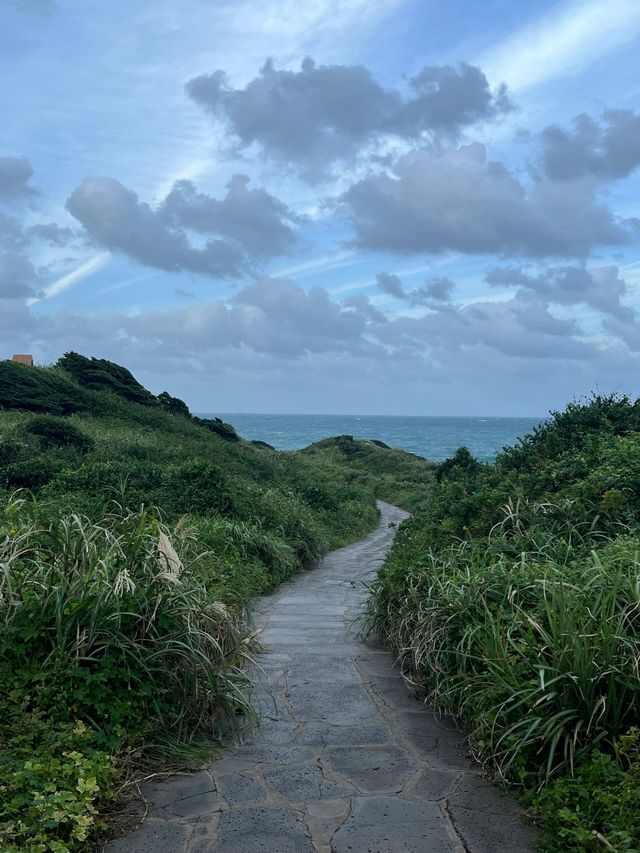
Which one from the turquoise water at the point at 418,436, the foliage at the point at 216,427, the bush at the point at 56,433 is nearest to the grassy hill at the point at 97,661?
the bush at the point at 56,433

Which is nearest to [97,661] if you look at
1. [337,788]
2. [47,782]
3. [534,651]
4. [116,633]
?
[116,633]

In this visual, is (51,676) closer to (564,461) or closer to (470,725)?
(470,725)

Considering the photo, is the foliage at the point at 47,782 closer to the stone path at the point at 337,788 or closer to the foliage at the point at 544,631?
the stone path at the point at 337,788

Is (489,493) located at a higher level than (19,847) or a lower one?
higher

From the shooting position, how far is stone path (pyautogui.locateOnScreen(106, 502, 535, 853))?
3.04m

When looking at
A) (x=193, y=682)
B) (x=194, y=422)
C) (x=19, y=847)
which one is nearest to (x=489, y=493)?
(x=193, y=682)

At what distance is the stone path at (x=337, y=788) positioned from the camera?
9.96ft

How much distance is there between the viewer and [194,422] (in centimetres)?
2589

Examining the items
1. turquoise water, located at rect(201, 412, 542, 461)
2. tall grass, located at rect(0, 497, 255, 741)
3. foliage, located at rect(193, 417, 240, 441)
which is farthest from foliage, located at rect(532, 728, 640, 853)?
turquoise water, located at rect(201, 412, 542, 461)

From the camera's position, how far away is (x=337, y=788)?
3.48 metres

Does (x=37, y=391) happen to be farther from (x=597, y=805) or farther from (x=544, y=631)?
(x=597, y=805)

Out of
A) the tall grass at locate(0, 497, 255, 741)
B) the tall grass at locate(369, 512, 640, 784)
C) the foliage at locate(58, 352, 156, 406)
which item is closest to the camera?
the tall grass at locate(369, 512, 640, 784)

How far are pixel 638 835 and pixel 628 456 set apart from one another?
4654 millimetres

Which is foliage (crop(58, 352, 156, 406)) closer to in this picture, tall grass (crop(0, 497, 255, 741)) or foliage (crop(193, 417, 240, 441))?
foliage (crop(193, 417, 240, 441))
